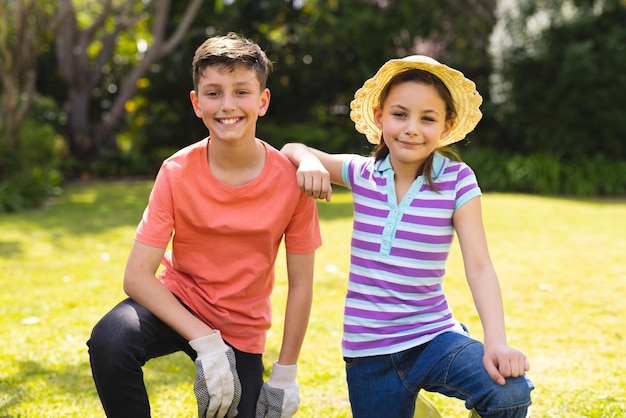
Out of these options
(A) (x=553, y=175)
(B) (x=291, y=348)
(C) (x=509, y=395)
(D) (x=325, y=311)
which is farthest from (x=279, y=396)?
(A) (x=553, y=175)

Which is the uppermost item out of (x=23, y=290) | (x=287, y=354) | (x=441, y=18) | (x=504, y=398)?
(x=441, y=18)

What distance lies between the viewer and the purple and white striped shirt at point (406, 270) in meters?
2.16

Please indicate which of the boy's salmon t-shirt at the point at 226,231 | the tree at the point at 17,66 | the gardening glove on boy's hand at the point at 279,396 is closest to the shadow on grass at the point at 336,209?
the tree at the point at 17,66

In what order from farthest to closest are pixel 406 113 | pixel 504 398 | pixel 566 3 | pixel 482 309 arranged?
pixel 566 3 < pixel 406 113 < pixel 482 309 < pixel 504 398

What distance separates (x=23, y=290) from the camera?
181 inches

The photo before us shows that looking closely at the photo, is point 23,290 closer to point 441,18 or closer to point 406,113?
point 406,113

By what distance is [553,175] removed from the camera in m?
11.6

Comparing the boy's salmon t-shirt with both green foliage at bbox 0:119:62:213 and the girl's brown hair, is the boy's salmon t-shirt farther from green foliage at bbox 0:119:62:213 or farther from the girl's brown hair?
green foliage at bbox 0:119:62:213

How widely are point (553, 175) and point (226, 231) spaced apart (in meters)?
10.1

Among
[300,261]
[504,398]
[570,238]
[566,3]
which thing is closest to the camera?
[504,398]

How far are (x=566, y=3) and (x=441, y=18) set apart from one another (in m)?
3.26

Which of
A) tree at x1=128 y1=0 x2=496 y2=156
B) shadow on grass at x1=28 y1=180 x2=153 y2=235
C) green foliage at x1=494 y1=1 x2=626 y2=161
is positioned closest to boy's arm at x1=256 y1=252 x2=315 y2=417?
shadow on grass at x1=28 y1=180 x2=153 y2=235

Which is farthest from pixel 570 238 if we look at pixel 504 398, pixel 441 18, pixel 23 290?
pixel 441 18

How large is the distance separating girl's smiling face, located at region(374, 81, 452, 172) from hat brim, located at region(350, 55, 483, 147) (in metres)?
0.05
